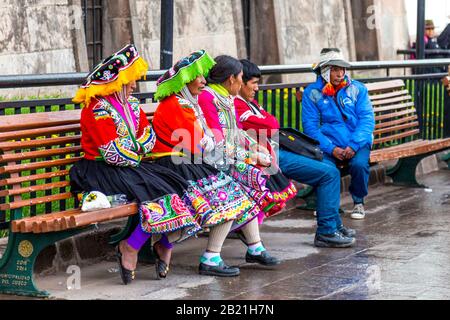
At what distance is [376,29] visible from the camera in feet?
77.7

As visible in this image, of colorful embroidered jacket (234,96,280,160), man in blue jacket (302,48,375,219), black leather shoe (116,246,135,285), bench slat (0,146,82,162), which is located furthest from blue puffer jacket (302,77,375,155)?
black leather shoe (116,246,135,285)

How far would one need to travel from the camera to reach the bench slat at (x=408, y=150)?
427 inches

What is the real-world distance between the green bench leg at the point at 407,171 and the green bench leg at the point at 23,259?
5557 mm

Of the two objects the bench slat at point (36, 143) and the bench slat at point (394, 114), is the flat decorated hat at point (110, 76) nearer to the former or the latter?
the bench slat at point (36, 143)

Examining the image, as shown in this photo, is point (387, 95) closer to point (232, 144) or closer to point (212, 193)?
point (232, 144)

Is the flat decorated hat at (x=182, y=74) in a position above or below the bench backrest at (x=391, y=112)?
above

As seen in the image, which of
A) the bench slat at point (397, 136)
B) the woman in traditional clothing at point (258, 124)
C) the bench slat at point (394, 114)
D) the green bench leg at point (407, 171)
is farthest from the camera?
the green bench leg at point (407, 171)

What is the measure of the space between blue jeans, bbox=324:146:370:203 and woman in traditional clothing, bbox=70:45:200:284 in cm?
265

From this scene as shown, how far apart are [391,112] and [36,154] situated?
5.48 m

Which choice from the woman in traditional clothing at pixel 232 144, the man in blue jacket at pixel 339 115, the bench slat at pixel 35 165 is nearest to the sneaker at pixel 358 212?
the man in blue jacket at pixel 339 115

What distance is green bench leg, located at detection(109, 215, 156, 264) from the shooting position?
786 cm

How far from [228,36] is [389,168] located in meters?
6.59
